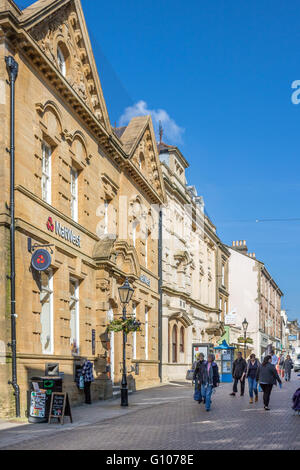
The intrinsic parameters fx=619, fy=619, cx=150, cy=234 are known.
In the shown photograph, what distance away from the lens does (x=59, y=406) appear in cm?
1448

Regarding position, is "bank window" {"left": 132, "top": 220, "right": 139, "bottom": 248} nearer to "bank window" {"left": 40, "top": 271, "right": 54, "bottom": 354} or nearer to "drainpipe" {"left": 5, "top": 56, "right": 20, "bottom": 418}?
"bank window" {"left": 40, "top": 271, "right": 54, "bottom": 354}

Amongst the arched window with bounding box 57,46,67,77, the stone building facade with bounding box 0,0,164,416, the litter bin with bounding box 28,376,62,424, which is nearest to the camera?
the litter bin with bounding box 28,376,62,424

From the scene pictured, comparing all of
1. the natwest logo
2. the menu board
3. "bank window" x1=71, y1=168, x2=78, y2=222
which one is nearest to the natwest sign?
the natwest logo

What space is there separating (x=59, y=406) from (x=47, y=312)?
432cm

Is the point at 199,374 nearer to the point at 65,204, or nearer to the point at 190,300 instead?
the point at 65,204

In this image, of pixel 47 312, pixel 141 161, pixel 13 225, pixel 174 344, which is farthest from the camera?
pixel 174 344

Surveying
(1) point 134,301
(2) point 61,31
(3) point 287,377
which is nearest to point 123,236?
(1) point 134,301

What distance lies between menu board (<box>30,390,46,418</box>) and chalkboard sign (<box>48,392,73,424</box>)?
22 centimetres

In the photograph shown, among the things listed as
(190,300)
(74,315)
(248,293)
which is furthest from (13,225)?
(248,293)

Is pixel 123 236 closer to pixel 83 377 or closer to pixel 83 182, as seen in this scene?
pixel 83 182

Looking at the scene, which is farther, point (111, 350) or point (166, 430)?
point (111, 350)

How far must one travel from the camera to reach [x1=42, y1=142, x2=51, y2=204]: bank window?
741 inches

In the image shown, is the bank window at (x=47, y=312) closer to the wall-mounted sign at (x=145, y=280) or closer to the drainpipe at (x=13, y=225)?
the drainpipe at (x=13, y=225)

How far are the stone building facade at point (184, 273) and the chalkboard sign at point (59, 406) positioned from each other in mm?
19941
